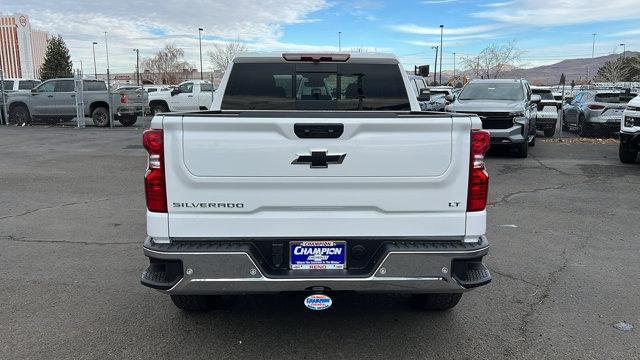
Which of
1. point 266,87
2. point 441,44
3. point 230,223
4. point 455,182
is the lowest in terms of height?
point 230,223

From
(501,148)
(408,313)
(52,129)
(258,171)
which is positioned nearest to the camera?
(258,171)

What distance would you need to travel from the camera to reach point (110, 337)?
12.2 ft

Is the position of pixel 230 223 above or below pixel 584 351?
above

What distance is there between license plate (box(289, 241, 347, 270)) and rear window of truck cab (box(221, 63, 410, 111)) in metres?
1.97

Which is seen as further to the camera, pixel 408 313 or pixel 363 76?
pixel 363 76

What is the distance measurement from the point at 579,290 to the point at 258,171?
3.22m

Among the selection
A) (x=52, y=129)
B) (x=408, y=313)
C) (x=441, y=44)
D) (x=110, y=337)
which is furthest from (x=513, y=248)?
(x=441, y=44)

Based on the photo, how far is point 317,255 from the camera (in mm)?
3186

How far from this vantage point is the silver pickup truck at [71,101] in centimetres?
2045

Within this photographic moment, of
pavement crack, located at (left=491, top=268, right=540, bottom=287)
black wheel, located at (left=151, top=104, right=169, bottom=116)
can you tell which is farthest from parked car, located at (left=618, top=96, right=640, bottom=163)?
black wheel, located at (left=151, top=104, right=169, bottom=116)

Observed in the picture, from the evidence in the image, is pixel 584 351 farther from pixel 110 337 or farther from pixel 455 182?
pixel 110 337

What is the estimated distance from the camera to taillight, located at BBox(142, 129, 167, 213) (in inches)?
120

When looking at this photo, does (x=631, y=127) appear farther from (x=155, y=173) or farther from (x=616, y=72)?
(x=616, y=72)

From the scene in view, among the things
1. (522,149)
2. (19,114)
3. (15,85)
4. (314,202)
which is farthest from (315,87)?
(15,85)
